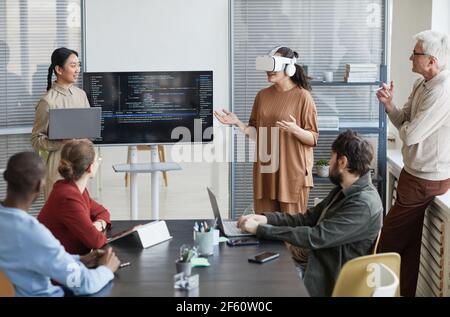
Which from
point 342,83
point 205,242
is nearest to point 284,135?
point 342,83

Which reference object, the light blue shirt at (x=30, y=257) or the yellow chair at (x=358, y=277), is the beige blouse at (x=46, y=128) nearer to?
the light blue shirt at (x=30, y=257)

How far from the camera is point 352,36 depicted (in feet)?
20.0

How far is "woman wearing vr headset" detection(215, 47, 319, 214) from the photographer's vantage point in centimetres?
503

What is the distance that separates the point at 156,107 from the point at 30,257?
3.08 meters

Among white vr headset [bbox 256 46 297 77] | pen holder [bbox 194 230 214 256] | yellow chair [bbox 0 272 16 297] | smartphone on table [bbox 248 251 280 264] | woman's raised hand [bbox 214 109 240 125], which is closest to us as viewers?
yellow chair [bbox 0 272 16 297]

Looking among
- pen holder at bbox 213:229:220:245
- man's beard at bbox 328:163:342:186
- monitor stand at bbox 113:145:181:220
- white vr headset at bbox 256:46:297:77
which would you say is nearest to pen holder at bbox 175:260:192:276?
pen holder at bbox 213:229:220:245

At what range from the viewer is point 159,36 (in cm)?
643

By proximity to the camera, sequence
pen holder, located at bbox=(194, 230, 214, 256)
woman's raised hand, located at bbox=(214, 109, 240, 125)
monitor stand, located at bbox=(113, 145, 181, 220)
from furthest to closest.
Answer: monitor stand, located at bbox=(113, 145, 181, 220) < woman's raised hand, located at bbox=(214, 109, 240, 125) < pen holder, located at bbox=(194, 230, 214, 256)

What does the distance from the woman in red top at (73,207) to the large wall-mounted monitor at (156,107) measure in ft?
6.89

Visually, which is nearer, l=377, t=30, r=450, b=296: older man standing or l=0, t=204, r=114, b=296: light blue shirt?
l=0, t=204, r=114, b=296: light blue shirt

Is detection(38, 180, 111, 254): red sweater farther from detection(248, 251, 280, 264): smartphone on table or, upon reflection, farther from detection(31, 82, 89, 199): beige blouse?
detection(31, 82, 89, 199): beige blouse

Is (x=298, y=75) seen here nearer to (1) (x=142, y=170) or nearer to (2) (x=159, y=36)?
(1) (x=142, y=170)
